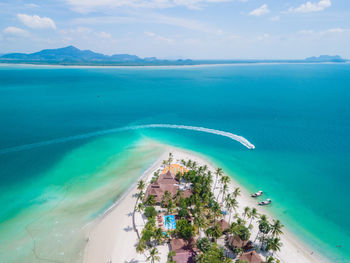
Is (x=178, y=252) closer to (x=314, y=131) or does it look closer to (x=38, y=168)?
(x=38, y=168)

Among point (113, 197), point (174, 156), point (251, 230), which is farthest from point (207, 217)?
point (174, 156)

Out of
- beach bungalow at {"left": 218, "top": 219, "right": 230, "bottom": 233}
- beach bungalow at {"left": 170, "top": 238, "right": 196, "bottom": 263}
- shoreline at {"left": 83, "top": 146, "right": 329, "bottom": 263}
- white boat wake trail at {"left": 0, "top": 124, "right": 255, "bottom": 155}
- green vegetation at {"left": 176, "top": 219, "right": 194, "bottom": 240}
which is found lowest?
shoreline at {"left": 83, "top": 146, "right": 329, "bottom": 263}

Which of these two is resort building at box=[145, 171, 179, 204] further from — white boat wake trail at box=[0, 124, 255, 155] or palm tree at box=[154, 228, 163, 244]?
white boat wake trail at box=[0, 124, 255, 155]

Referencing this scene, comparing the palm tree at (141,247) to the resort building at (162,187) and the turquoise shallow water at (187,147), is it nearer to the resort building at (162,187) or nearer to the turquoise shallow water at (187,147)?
the resort building at (162,187)

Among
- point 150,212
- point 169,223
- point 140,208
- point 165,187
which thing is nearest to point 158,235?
point 169,223

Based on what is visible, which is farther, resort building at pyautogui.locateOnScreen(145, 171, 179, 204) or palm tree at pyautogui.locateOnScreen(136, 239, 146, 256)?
resort building at pyautogui.locateOnScreen(145, 171, 179, 204)

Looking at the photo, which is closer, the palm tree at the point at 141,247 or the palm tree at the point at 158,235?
the palm tree at the point at 141,247

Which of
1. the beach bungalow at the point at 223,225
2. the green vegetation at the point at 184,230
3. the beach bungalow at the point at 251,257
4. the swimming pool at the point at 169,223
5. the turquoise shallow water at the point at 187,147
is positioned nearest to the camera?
the beach bungalow at the point at 251,257

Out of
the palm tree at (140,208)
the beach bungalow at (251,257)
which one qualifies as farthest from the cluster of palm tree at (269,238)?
the palm tree at (140,208)

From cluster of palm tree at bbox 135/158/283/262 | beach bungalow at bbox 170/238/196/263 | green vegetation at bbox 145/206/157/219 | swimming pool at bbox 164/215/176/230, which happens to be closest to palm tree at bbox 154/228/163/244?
cluster of palm tree at bbox 135/158/283/262
